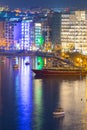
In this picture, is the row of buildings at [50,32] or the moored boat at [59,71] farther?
the row of buildings at [50,32]

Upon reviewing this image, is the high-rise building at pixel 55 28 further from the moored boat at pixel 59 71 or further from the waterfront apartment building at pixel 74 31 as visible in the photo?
the moored boat at pixel 59 71

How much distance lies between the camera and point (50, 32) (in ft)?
172

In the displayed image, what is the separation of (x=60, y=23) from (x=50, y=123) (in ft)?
116

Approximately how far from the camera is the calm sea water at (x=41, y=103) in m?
13.2

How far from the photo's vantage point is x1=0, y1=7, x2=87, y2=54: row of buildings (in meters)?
45.8

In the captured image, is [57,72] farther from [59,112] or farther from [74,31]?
[74,31]

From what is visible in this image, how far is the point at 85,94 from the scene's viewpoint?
59.8ft

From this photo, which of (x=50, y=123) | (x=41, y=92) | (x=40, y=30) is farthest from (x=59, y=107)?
(x=40, y=30)

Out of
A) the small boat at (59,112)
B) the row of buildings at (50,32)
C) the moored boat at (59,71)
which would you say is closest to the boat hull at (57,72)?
the moored boat at (59,71)

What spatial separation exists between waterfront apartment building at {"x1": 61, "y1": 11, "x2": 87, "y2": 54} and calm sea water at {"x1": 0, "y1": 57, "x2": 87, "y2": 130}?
69.2 ft

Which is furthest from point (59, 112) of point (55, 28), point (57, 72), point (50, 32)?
point (50, 32)

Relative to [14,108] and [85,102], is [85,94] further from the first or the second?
[14,108]

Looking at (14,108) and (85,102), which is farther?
(85,102)

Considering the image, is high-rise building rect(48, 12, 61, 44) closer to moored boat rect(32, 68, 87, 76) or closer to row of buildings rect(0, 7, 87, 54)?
row of buildings rect(0, 7, 87, 54)
